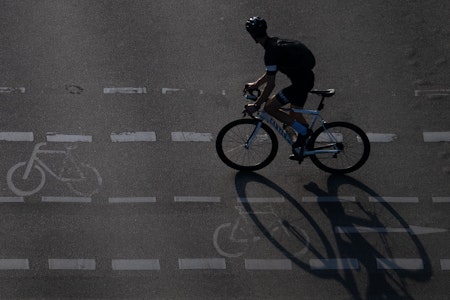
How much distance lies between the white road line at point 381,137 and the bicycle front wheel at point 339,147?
25.6 inches

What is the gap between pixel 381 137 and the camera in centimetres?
1243

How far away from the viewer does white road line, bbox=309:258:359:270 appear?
1040 centimetres

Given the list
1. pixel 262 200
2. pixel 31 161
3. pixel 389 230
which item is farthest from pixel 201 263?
pixel 31 161

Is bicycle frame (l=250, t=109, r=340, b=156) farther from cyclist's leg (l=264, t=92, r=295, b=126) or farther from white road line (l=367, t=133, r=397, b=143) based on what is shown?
white road line (l=367, t=133, r=397, b=143)

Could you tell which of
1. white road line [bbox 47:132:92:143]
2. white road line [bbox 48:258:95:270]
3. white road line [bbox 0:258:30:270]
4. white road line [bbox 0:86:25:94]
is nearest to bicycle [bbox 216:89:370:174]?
white road line [bbox 47:132:92:143]

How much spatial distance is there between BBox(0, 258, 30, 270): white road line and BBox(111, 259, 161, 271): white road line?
3.75ft

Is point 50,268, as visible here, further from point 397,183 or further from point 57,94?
point 397,183

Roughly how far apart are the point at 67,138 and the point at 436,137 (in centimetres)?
581

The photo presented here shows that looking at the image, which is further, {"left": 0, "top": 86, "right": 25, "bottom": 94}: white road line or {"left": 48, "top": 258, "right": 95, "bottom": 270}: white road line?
{"left": 0, "top": 86, "right": 25, "bottom": 94}: white road line

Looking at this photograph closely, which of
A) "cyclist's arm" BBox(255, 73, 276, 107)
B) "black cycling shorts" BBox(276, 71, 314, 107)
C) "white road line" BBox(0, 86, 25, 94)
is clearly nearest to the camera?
"cyclist's arm" BBox(255, 73, 276, 107)

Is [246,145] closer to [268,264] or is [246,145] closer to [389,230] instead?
[268,264]

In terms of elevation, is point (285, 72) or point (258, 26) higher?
point (258, 26)

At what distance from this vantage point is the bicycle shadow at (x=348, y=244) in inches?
400

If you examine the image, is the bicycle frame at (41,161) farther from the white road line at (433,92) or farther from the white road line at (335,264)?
the white road line at (433,92)
